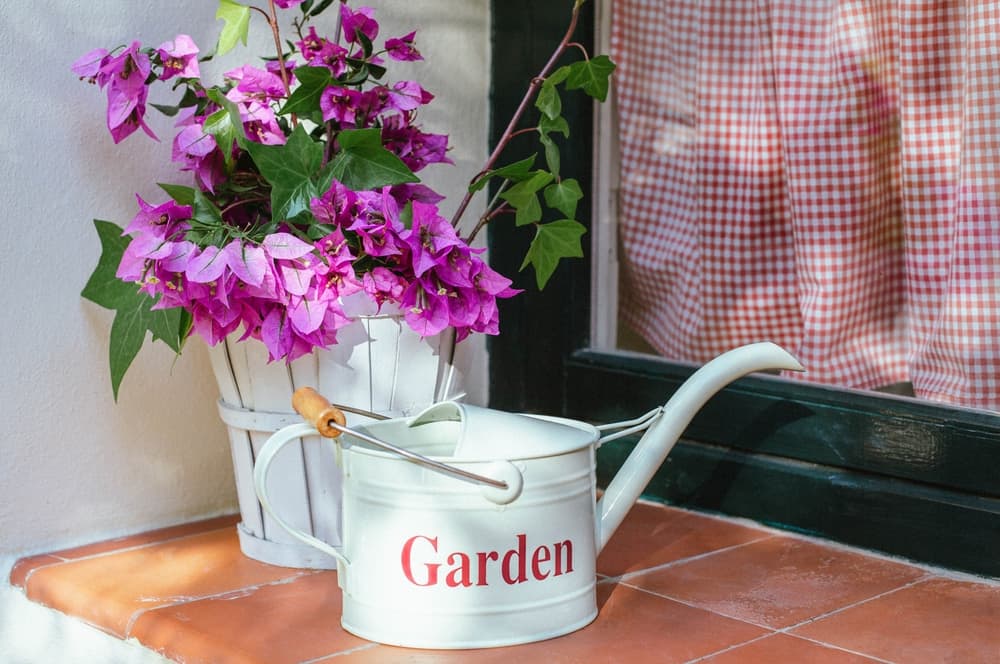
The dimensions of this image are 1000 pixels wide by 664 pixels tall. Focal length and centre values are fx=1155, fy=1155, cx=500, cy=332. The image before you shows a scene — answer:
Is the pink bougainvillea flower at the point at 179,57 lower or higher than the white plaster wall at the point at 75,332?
higher

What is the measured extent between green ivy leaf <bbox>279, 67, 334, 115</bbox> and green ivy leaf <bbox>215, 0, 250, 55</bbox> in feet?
0.24

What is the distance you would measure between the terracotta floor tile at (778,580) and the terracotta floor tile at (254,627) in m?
0.34

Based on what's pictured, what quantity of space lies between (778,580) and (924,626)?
174 millimetres

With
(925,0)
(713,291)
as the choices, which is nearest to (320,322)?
(713,291)

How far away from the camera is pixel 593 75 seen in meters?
1.25

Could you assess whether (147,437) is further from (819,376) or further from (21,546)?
(819,376)

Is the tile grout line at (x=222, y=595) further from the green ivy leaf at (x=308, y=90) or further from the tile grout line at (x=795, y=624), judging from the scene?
the green ivy leaf at (x=308, y=90)

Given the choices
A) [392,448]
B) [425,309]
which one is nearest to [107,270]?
[425,309]

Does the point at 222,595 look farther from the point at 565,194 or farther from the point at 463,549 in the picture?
the point at 565,194

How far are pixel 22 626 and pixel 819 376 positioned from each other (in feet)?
3.30

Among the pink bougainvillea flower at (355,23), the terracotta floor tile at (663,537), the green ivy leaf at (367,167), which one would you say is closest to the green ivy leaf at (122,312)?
the green ivy leaf at (367,167)

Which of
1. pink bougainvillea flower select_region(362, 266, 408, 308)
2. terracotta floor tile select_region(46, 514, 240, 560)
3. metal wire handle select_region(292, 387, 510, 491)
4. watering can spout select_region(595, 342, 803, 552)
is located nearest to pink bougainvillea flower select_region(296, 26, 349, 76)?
pink bougainvillea flower select_region(362, 266, 408, 308)

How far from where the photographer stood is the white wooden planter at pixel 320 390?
121cm

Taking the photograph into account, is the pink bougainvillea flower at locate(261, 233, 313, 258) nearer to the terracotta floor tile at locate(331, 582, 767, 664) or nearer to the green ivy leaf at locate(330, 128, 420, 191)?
the green ivy leaf at locate(330, 128, 420, 191)
